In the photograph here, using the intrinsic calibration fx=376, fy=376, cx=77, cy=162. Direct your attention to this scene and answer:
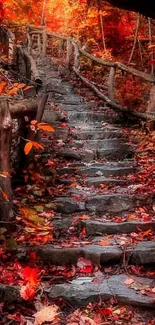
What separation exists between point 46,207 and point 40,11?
20561mm

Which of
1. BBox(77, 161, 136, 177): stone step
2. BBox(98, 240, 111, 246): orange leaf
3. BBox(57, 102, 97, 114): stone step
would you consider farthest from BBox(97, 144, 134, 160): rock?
BBox(98, 240, 111, 246): orange leaf

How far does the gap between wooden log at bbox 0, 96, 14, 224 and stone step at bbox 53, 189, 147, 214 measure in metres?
1.11

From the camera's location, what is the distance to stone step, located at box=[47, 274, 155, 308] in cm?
332

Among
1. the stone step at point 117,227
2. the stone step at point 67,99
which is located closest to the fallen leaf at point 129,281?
the stone step at point 117,227

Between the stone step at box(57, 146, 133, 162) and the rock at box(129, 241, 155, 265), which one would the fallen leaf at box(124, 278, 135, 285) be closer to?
the rock at box(129, 241, 155, 265)

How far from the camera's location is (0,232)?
4.05m

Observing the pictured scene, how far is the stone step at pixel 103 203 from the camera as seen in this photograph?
5.20 meters

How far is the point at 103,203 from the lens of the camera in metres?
5.26

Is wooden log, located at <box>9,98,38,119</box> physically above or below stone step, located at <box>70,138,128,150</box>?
above

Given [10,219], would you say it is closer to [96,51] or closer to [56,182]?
[56,182]

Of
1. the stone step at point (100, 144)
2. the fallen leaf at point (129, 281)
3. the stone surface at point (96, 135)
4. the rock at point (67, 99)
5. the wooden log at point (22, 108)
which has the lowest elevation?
the fallen leaf at point (129, 281)

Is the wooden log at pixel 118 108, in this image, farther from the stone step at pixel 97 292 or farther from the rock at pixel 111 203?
the stone step at pixel 97 292

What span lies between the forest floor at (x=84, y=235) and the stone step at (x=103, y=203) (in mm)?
14

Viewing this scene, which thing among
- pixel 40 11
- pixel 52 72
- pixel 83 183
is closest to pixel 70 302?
pixel 83 183
